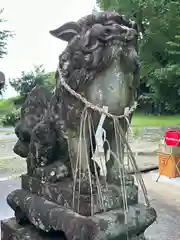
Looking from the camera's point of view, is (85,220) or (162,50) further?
(162,50)

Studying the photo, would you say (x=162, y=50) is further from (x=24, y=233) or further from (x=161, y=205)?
(x=24, y=233)

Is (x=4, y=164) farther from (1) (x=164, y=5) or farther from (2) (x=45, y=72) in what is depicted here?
Answer: (2) (x=45, y=72)

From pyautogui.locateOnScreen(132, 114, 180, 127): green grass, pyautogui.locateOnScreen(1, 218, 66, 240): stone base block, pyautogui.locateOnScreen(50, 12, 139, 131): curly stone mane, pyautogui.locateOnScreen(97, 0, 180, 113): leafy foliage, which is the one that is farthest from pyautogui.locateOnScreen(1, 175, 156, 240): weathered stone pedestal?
pyautogui.locateOnScreen(132, 114, 180, 127): green grass

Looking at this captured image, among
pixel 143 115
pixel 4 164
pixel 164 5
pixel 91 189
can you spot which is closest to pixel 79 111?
pixel 91 189

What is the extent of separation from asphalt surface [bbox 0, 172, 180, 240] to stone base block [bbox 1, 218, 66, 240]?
81 cm

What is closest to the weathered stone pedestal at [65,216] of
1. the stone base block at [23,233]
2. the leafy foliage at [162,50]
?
the stone base block at [23,233]

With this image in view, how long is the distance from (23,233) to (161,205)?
1722 mm

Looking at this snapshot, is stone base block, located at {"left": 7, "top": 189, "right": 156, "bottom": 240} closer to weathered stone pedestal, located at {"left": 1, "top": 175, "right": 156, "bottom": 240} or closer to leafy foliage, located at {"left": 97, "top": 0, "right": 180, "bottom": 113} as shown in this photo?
weathered stone pedestal, located at {"left": 1, "top": 175, "right": 156, "bottom": 240}

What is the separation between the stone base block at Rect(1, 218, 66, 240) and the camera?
2.02 m

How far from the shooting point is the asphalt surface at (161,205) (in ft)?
9.21

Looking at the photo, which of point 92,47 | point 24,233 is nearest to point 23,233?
point 24,233

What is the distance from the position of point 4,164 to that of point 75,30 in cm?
405

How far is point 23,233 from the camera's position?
2096 mm

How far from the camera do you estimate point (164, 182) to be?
4367 mm
